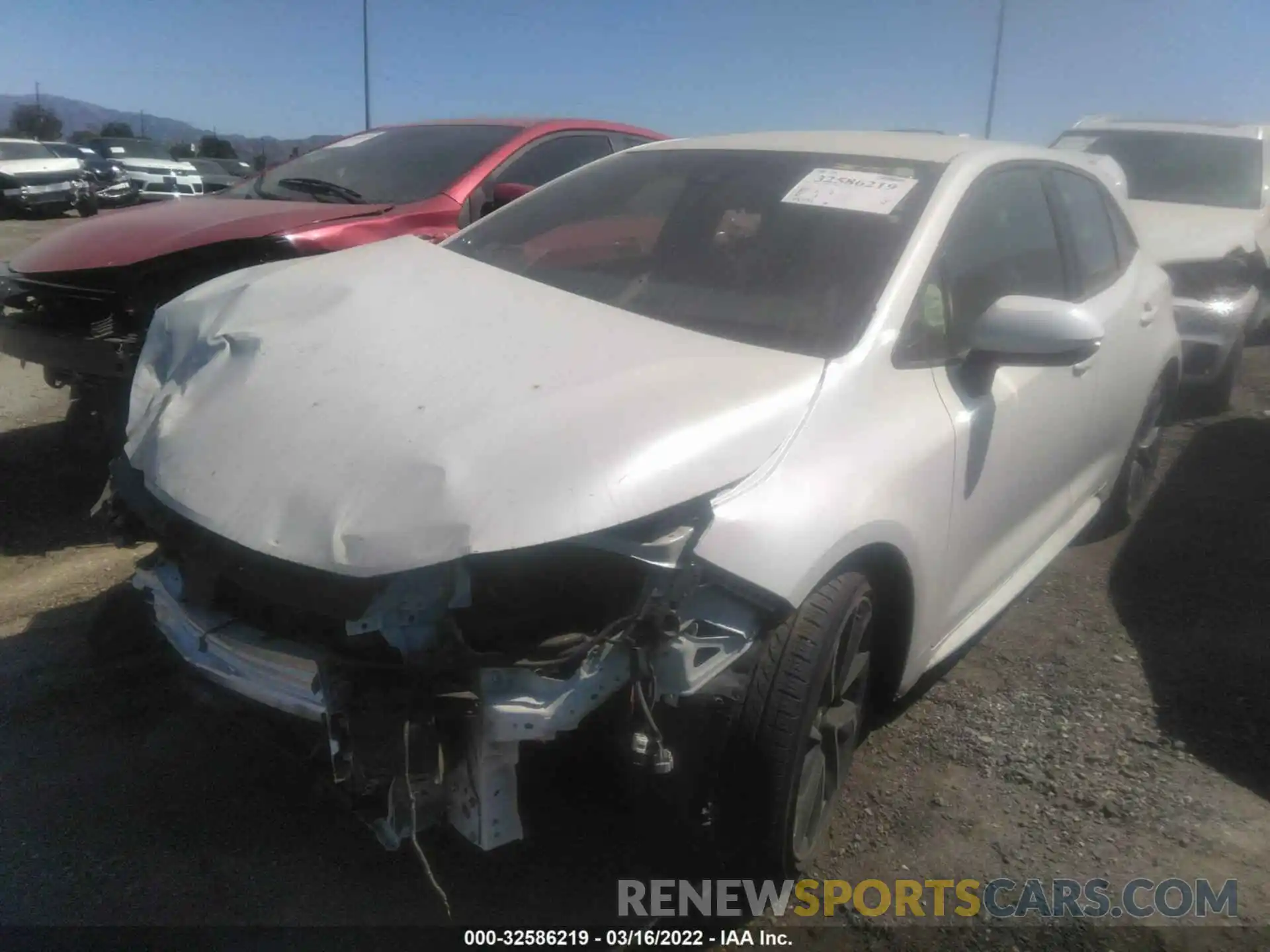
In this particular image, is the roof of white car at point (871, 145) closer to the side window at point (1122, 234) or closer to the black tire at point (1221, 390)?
the side window at point (1122, 234)

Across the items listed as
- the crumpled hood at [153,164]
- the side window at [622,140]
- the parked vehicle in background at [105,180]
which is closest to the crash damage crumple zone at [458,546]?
the side window at [622,140]

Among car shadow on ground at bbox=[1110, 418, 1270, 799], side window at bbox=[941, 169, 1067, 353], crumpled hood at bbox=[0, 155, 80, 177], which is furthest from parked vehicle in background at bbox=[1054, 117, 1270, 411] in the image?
crumpled hood at bbox=[0, 155, 80, 177]

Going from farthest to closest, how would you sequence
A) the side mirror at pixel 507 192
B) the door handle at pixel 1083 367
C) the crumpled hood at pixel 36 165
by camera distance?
the crumpled hood at pixel 36 165
the side mirror at pixel 507 192
the door handle at pixel 1083 367

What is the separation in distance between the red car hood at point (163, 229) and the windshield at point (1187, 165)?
5.84m

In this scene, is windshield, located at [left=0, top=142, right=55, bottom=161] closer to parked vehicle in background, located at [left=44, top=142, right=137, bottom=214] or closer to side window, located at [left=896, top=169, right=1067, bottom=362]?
parked vehicle in background, located at [left=44, top=142, right=137, bottom=214]

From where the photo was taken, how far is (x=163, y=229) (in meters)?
4.23

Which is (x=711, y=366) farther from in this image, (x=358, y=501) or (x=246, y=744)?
(x=246, y=744)

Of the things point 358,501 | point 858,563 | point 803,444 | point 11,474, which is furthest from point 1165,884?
point 11,474

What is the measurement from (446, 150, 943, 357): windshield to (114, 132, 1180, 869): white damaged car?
0.5 inches

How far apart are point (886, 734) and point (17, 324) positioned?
3.83 meters

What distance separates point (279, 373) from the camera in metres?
2.21

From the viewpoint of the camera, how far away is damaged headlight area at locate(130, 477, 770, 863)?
1.79 metres

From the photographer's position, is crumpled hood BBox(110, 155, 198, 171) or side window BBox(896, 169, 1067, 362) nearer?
side window BBox(896, 169, 1067, 362)

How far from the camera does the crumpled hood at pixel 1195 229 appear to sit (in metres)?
6.12
